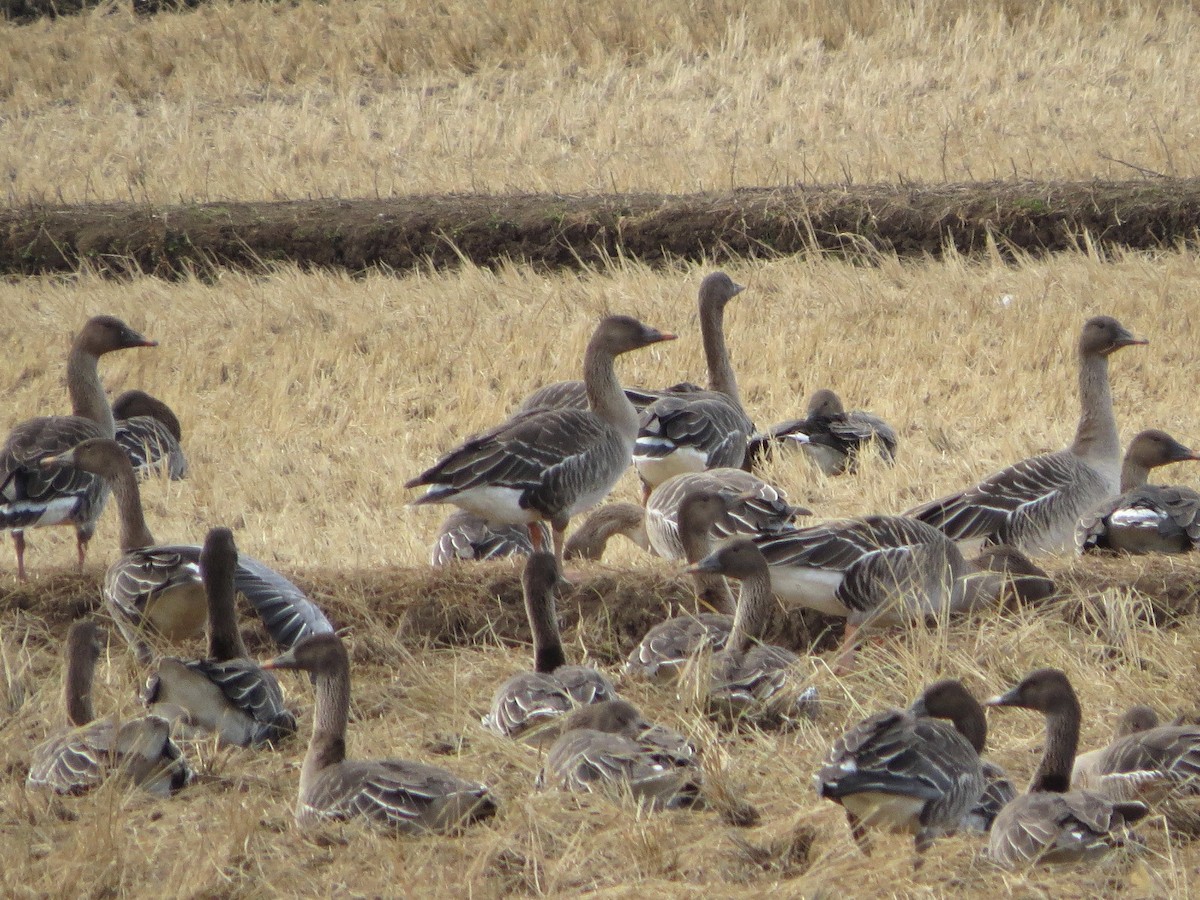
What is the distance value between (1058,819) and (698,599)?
3.03m

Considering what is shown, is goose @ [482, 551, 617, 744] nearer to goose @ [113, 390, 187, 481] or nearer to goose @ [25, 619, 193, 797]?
goose @ [25, 619, 193, 797]

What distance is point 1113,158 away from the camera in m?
19.3

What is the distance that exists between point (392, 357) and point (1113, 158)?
10198 millimetres

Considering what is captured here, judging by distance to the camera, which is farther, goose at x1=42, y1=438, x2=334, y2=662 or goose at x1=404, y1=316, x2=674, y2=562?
goose at x1=404, y1=316, x2=674, y2=562

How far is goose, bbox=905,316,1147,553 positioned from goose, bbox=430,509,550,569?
227 centimetres

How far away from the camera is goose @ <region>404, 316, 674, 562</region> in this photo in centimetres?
817

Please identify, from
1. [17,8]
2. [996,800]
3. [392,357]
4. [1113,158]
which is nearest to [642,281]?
[392,357]

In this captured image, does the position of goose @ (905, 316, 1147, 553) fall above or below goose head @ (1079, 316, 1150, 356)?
below

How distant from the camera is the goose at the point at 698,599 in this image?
655 cm

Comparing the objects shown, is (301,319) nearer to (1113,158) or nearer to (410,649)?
(410,649)

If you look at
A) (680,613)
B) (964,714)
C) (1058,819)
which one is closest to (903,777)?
(1058,819)

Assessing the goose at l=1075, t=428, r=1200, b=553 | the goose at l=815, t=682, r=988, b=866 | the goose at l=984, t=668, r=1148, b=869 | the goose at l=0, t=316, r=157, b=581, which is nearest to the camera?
the goose at l=984, t=668, r=1148, b=869

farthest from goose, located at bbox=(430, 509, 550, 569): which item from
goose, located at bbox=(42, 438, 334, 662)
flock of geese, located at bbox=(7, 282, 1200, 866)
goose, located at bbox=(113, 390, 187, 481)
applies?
goose, located at bbox=(113, 390, 187, 481)

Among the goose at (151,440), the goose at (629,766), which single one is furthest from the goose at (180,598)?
the goose at (151,440)
